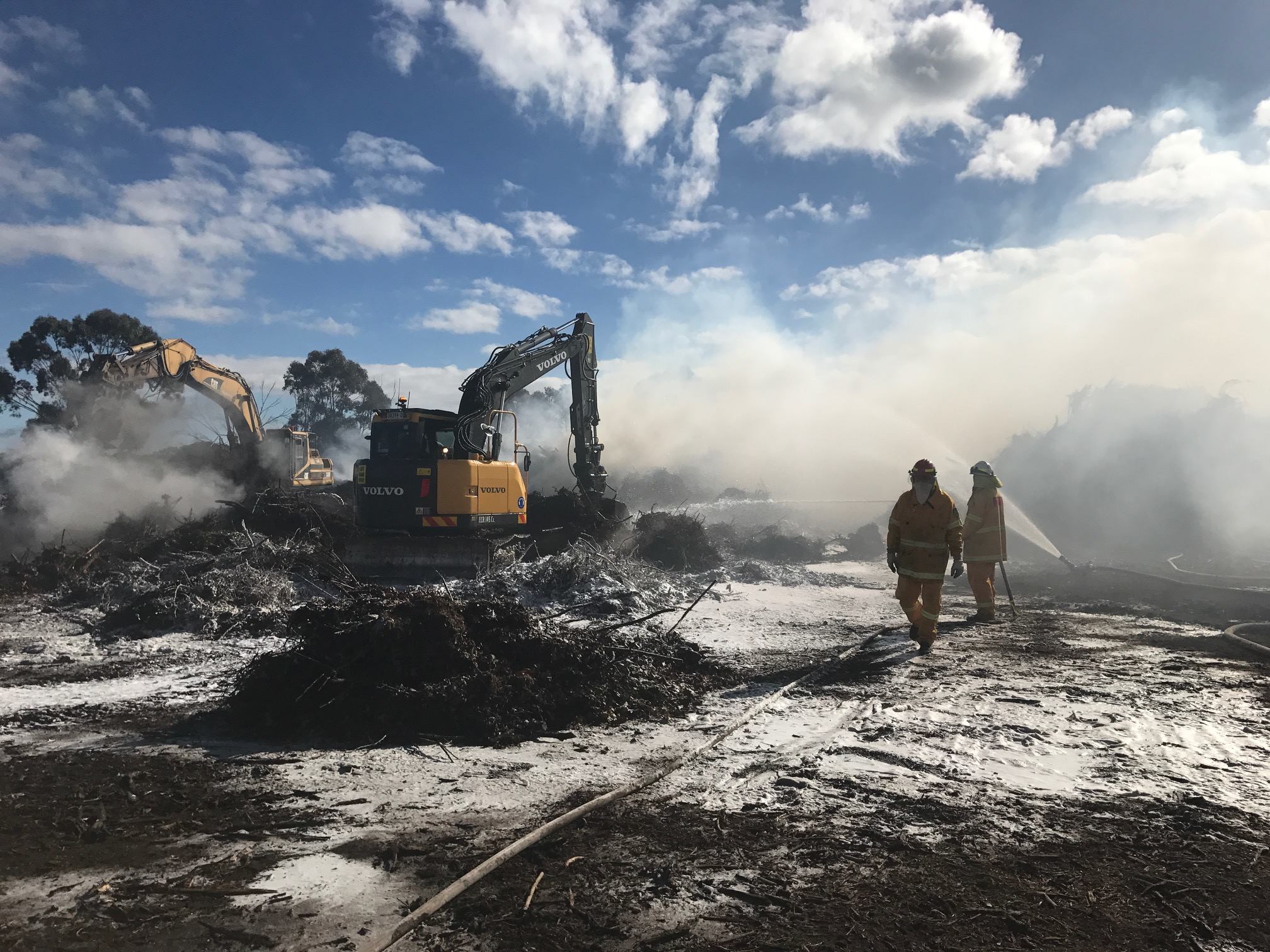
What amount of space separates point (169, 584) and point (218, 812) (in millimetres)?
6952

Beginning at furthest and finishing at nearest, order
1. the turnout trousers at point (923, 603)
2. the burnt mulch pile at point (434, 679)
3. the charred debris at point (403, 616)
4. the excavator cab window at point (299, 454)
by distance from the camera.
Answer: the excavator cab window at point (299, 454) < the turnout trousers at point (923, 603) < the charred debris at point (403, 616) < the burnt mulch pile at point (434, 679)

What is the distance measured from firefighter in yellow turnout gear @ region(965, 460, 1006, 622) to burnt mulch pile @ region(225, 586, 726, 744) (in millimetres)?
5142

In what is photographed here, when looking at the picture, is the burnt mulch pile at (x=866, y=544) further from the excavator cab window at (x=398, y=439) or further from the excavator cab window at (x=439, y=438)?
the excavator cab window at (x=398, y=439)

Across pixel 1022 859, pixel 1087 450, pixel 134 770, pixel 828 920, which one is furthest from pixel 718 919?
pixel 1087 450

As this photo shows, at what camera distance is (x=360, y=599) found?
628cm

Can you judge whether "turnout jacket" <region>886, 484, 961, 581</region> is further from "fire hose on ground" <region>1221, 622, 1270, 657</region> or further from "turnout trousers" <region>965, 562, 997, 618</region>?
"fire hose on ground" <region>1221, 622, 1270, 657</region>

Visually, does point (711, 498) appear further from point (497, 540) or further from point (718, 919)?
point (718, 919)

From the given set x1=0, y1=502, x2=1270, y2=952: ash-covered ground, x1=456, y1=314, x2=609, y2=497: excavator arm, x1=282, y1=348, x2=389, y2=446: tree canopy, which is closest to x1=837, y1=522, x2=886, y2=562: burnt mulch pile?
x1=456, y1=314, x2=609, y2=497: excavator arm

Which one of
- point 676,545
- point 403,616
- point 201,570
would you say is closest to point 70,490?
point 201,570

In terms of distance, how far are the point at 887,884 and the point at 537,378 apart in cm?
1341

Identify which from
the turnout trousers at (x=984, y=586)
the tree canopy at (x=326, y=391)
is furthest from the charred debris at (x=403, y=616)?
the tree canopy at (x=326, y=391)

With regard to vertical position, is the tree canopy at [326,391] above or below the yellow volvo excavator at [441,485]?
above

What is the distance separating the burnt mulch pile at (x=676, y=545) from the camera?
654 inches

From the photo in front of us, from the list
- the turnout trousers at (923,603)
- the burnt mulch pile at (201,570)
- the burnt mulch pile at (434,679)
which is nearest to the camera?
the burnt mulch pile at (434,679)
